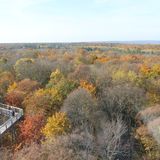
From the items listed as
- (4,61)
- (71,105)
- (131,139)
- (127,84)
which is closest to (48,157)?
(71,105)

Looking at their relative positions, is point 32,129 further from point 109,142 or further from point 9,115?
point 109,142

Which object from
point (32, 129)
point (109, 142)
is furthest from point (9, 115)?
point (109, 142)

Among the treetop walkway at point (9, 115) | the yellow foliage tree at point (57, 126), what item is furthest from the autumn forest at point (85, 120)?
the treetop walkway at point (9, 115)

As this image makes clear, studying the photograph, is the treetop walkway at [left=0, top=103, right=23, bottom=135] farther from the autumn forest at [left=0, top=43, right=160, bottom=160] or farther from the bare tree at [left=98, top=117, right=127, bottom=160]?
the bare tree at [left=98, top=117, right=127, bottom=160]

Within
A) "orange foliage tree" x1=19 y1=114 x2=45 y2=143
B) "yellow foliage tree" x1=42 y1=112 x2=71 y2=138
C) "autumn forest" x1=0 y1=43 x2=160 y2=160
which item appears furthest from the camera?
"orange foliage tree" x1=19 y1=114 x2=45 y2=143

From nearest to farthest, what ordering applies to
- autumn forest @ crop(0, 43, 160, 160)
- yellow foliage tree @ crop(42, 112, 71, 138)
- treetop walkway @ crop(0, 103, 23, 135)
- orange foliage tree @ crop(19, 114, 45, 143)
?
autumn forest @ crop(0, 43, 160, 160) → yellow foliage tree @ crop(42, 112, 71, 138) → treetop walkway @ crop(0, 103, 23, 135) → orange foliage tree @ crop(19, 114, 45, 143)

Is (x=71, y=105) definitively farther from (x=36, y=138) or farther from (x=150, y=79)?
(x=150, y=79)

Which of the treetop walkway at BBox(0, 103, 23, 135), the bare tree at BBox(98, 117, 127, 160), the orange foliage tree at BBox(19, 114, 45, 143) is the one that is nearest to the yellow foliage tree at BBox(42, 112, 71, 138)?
the orange foliage tree at BBox(19, 114, 45, 143)
